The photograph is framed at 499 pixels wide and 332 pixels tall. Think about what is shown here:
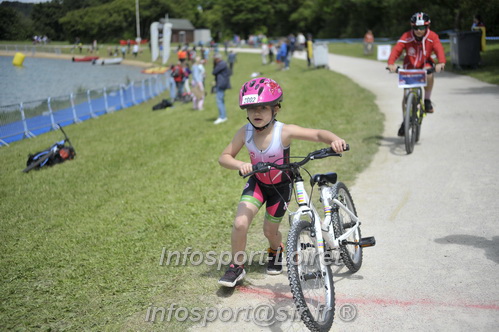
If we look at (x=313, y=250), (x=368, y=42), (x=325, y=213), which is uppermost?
(x=368, y=42)

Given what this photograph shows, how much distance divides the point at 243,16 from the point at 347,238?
99.6 m

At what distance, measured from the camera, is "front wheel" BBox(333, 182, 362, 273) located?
500 cm

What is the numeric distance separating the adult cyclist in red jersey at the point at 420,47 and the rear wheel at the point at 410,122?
26.8 inches

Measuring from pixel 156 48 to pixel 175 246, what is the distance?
106 ft

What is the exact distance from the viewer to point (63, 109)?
20.5m

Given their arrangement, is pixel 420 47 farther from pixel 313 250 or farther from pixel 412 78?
pixel 313 250

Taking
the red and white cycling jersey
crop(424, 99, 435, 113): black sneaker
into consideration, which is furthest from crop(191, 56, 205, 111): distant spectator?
crop(424, 99, 435, 113): black sneaker

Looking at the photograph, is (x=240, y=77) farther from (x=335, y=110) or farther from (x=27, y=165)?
(x=27, y=165)

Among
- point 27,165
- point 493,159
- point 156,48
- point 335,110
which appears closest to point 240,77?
point 156,48

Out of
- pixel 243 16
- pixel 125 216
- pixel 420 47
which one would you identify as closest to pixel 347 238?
pixel 125 216

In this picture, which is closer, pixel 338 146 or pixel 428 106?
pixel 338 146

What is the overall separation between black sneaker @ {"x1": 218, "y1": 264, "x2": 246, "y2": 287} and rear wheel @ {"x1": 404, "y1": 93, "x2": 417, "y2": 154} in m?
5.67

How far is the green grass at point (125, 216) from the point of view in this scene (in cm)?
514

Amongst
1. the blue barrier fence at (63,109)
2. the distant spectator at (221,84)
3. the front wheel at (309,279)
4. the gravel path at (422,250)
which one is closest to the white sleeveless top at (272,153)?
the front wheel at (309,279)
